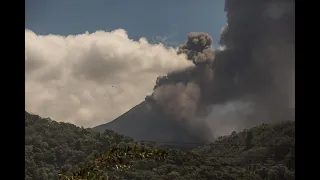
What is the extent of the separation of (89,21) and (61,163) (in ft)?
3.82

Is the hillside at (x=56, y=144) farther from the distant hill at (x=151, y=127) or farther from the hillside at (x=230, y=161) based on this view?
the hillside at (x=230, y=161)

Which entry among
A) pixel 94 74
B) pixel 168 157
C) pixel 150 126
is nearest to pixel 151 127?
pixel 150 126

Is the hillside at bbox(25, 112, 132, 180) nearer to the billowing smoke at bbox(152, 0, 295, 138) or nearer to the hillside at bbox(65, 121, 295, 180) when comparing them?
the hillside at bbox(65, 121, 295, 180)

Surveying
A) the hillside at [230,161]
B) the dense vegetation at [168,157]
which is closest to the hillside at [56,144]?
the dense vegetation at [168,157]

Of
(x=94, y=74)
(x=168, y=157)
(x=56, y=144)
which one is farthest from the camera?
(x=56, y=144)

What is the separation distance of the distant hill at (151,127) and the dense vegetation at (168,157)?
7 centimetres

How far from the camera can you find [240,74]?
3.28 metres

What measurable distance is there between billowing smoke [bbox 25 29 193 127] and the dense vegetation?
158mm

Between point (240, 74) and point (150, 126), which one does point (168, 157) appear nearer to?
point (150, 126)

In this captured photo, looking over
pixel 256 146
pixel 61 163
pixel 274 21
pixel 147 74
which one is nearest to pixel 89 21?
pixel 147 74

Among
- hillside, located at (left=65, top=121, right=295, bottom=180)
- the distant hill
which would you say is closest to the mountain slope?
the distant hill

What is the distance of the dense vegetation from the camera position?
3.17m

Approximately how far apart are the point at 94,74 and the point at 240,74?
116 cm
